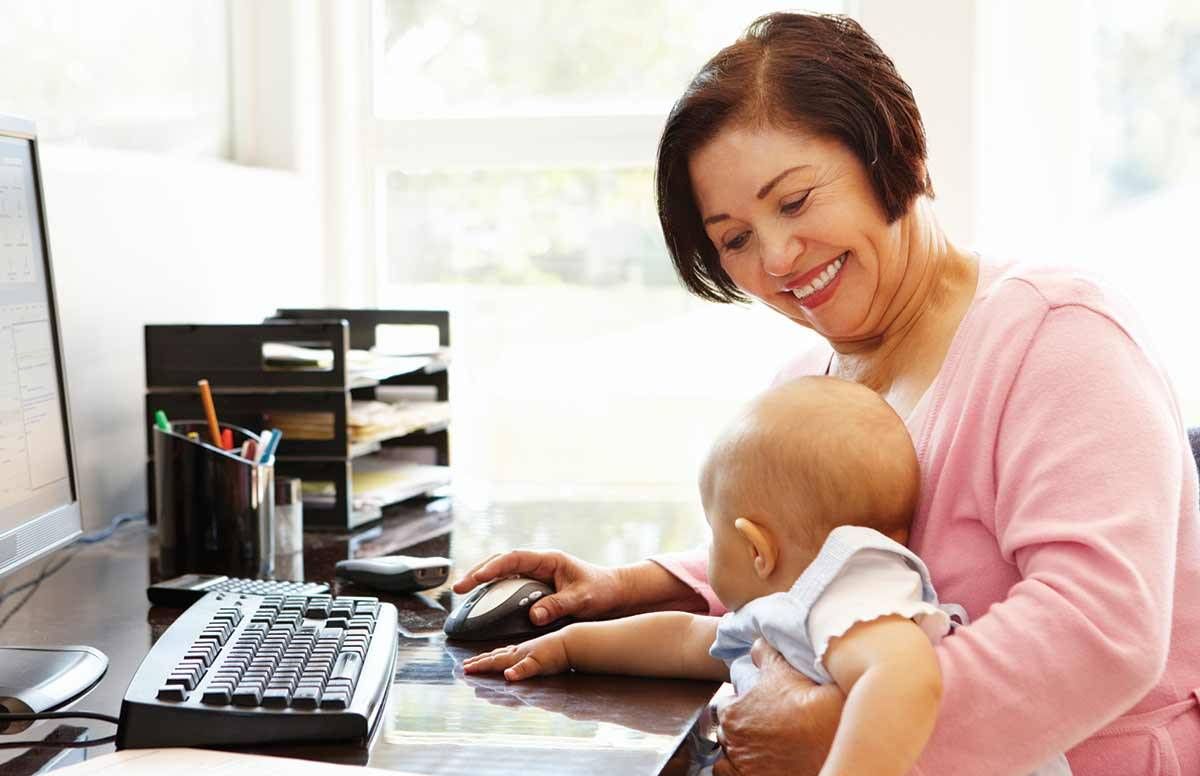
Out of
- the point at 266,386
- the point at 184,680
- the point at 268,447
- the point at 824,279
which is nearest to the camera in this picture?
the point at 184,680

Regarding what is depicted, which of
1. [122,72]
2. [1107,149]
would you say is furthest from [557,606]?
[1107,149]

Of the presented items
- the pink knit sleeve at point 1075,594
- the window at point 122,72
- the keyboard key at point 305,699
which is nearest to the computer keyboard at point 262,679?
the keyboard key at point 305,699

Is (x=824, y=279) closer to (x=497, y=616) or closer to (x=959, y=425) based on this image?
(x=959, y=425)

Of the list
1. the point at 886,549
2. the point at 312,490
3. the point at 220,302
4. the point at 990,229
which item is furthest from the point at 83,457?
the point at 990,229

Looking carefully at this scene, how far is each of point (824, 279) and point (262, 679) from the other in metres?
0.68

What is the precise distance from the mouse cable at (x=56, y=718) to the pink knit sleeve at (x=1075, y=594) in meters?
0.68

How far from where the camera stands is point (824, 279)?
133cm

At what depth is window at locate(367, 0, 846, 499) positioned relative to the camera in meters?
2.75

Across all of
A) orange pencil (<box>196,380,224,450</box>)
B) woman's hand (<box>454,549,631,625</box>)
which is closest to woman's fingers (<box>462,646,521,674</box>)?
woman's hand (<box>454,549,631,625</box>)

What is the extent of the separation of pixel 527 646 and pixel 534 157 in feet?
5.42

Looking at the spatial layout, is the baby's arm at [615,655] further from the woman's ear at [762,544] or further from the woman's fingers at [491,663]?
the woman's ear at [762,544]

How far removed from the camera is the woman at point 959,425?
992 millimetres

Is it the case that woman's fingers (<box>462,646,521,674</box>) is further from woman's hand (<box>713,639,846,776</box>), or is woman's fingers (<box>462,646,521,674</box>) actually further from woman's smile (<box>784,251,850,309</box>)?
woman's smile (<box>784,251,850,309</box>)

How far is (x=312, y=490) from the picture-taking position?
6.66ft
